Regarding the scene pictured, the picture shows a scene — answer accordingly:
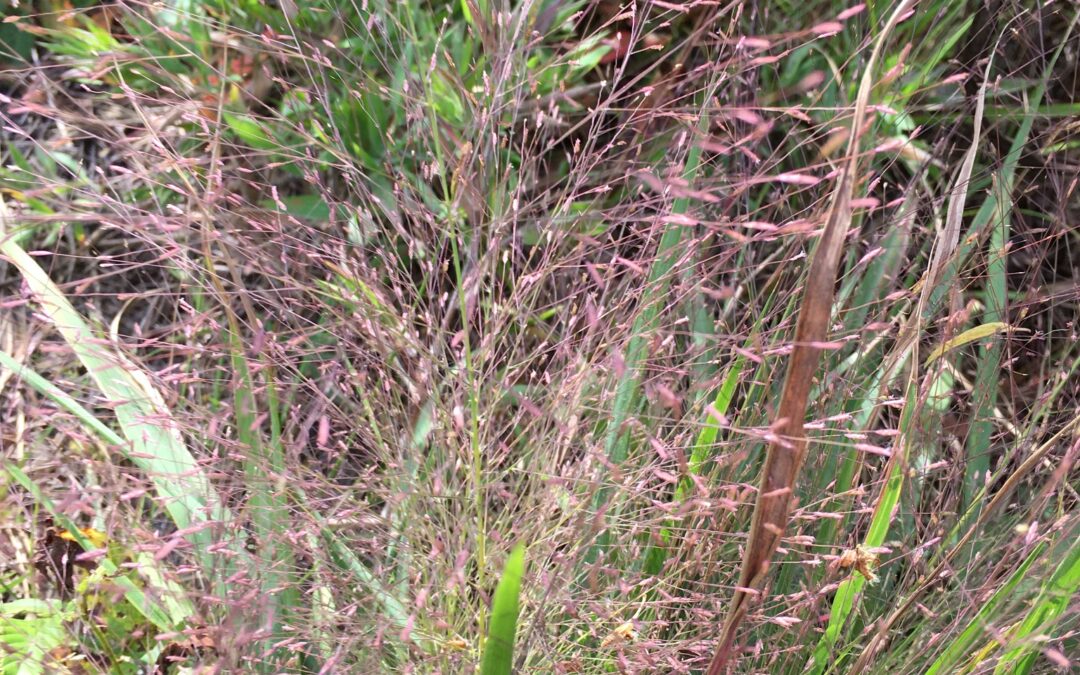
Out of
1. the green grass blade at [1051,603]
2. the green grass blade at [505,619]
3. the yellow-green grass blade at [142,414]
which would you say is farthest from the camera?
the yellow-green grass blade at [142,414]

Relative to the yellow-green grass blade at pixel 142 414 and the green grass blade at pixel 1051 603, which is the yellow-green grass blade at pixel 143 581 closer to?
the yellow-green grass blade at pixel 142 414

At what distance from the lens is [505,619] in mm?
674

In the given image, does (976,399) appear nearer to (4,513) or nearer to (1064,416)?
(1064,416)

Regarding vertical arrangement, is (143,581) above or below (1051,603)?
below

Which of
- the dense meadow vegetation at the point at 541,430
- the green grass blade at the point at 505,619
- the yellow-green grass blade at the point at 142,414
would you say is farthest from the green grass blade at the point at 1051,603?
the yellow-green grass blade at the point at 142,414

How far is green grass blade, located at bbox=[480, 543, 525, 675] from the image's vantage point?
2.07 feet

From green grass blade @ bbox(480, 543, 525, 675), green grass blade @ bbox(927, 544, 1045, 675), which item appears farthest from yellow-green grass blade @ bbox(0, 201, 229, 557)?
green grass blade @ bbox(927, 544, 1045, 675)

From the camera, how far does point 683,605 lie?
1.07 m

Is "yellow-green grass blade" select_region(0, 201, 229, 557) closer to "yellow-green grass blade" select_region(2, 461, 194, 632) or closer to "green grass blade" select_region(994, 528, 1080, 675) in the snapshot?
"yellow-green grass blade" select_region(2, 461, 194, 632)

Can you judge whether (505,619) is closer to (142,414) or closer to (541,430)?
(541,430)

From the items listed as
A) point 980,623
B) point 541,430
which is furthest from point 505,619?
point 980,623

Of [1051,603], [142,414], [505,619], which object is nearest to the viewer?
[505,619]

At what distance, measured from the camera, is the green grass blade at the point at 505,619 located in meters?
0.63

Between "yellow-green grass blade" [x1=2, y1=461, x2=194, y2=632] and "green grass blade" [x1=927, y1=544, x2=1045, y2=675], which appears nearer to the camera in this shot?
"green grass blade" [x1=927, y1=544, x2=1045, y2=675]
